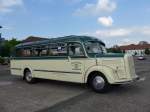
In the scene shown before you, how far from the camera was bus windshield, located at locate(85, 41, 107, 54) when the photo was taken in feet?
36.5

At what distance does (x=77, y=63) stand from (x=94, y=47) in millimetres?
1106

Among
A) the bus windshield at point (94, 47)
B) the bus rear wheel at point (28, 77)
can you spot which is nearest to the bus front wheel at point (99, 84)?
the bus windshield at point (94, 47)

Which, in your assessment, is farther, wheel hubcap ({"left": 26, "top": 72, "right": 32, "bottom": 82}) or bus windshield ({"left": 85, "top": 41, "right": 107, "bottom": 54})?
wheel hubcap ({"left": 26, "top": 72, "right": 32, "bottom": 82})

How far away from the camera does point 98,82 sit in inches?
412

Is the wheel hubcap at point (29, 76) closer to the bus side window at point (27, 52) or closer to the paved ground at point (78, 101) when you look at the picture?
the bus side window at point (27, 52)

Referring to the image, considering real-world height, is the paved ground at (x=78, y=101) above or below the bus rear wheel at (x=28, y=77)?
below

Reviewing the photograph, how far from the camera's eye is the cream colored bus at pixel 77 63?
9.96 meters

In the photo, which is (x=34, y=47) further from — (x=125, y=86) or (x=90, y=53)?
(x=125, y=86)

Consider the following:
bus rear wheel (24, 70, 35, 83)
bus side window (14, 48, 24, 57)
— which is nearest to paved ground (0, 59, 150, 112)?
bus rear wheel (24, 70, 35, 83)

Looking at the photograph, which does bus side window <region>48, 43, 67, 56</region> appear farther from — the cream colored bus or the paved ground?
the paved ground

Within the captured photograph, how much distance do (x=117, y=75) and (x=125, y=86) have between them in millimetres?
2389

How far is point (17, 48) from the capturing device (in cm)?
1569

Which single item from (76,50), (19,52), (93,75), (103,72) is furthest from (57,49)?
(19,52)

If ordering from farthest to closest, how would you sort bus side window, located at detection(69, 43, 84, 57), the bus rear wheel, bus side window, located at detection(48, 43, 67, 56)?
the bus rear wheel → bus side window, located at detection(48, 43, 67, 56) → bus side window, located at detection(69, 43, 84, 57)
